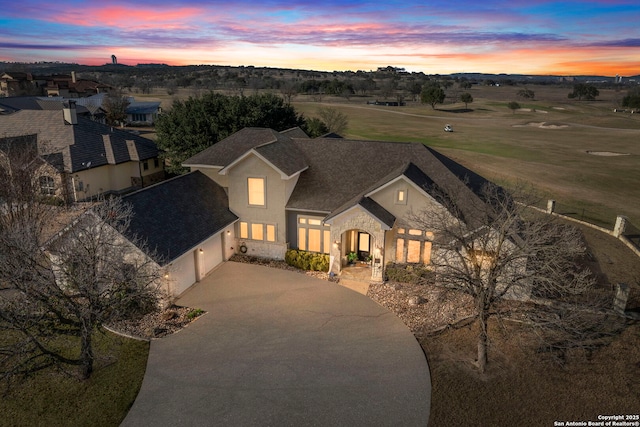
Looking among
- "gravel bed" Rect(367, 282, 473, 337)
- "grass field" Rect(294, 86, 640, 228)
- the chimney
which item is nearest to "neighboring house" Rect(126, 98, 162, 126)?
"grass field" Rect(294, 86, 640, 228)

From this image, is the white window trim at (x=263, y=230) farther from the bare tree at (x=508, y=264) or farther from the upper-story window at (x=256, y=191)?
the bare tree at (x=508, y=264)

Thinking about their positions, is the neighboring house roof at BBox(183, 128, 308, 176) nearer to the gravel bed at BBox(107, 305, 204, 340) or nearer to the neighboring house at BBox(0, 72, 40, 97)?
the gravel bed at BBox(107, 305, 204, 340)

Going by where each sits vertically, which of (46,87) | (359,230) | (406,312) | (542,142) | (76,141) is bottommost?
(406,312)

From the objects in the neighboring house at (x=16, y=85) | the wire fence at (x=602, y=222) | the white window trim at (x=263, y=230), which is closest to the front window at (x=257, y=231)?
the white window trim at (x=263, y=230)

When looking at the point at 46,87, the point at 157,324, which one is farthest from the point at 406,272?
the point at 46,87

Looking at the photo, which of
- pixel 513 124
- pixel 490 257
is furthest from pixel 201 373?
pixel 513 124

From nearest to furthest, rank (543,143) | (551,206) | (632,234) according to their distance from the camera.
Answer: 1. (632,234)
2. (551,206)
3. (543,143)

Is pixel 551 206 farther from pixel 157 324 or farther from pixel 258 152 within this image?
pixel 157 324
